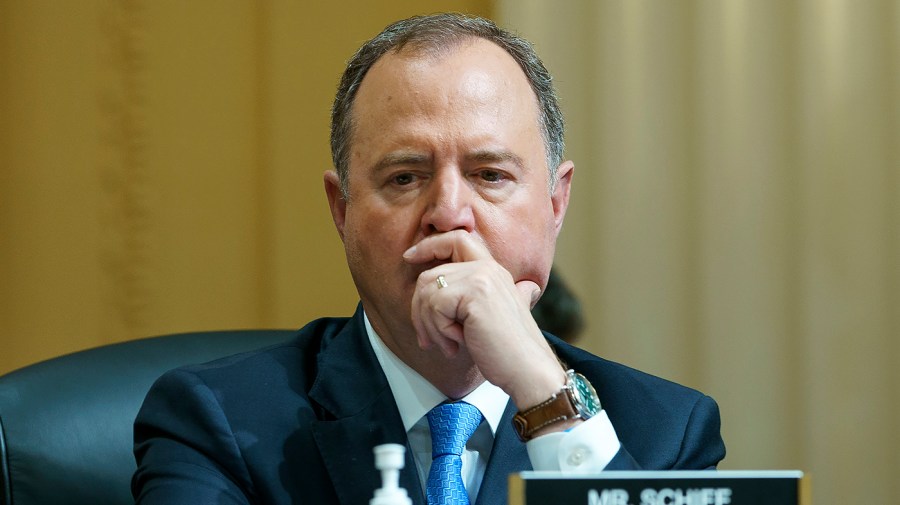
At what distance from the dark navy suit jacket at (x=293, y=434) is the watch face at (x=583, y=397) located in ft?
0.22

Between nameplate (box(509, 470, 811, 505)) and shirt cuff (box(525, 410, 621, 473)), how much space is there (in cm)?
38

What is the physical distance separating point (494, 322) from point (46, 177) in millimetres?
2109

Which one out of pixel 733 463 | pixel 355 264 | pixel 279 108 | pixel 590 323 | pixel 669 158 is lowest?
pixel 733 463

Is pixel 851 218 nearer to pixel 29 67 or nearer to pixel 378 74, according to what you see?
pixel 378 74

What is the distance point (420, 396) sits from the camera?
1.65m

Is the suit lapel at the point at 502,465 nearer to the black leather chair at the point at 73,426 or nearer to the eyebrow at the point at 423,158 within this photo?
the eyebrow at the point at 423,158

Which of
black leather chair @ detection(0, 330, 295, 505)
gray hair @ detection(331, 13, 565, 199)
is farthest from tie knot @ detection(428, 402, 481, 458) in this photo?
black leather chair @ detection(0, 330, 295, 505)

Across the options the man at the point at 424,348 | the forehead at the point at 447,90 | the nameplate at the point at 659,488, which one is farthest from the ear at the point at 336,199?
the nameplate at the point at 659,488

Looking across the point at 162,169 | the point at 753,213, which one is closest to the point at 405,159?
the point at 753,213

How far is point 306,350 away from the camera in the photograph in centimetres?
177

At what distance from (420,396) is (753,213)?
1.55m

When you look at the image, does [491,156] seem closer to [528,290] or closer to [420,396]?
[528,290]

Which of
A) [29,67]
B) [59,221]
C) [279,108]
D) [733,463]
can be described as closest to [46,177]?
[59,221]

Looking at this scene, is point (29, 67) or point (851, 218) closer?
point (851, 218)
